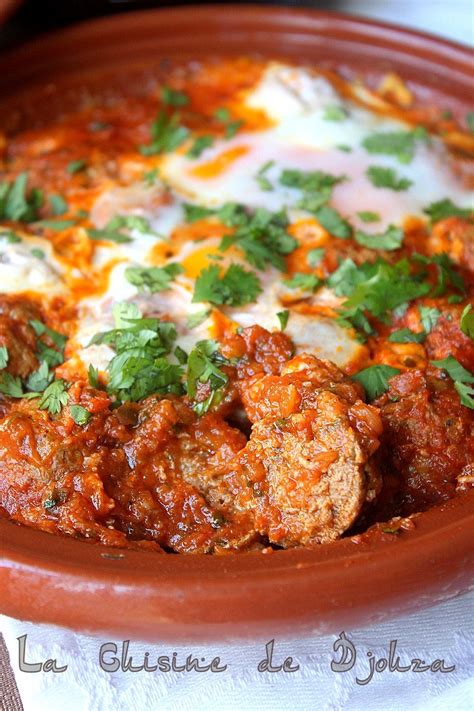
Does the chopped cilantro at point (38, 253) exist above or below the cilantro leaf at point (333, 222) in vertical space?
below

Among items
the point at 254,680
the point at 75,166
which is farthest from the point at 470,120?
the point at 254,680

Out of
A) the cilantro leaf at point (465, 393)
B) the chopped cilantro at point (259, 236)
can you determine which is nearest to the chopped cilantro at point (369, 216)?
the chopped cilantro at point (259, 236)

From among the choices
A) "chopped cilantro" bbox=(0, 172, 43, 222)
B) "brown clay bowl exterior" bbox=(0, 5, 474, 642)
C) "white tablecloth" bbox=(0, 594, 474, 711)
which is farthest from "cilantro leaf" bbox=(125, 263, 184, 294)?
"white tablecloth" bbox=(0, 594, 474, 711)

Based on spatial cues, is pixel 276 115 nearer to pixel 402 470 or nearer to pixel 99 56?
pixel 99 56

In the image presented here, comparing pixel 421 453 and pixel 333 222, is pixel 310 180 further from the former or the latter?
pixel 421 453

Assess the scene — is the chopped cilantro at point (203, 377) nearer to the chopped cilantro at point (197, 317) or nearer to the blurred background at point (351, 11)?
the chopped cilantro at point (197, 317)
